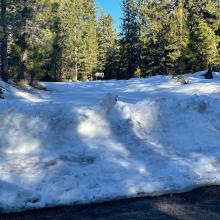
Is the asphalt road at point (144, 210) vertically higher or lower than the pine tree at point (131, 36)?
lower

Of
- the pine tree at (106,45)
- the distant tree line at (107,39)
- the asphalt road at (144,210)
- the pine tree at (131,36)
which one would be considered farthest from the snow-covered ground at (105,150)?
the pine tree at (106,45)

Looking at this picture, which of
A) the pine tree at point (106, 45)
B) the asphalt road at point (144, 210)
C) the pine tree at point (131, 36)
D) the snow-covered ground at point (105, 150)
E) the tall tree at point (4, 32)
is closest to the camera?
the asphalt road at point (144, 210)

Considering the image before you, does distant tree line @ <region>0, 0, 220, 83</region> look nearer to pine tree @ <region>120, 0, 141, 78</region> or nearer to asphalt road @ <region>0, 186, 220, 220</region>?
pine tree @ <region>120, 0, 141, 78</region>

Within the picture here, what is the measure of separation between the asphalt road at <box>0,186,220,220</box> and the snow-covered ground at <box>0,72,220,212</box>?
210 millimetres

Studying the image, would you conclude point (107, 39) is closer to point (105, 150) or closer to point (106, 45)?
point (106, 45)

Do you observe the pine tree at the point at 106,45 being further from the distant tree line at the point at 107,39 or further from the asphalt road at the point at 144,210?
the asphalt road at the point at 144,210

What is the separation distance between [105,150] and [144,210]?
2251mm

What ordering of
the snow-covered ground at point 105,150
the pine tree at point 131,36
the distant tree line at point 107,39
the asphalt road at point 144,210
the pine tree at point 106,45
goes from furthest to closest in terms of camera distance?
the pine tree at point 106,45 < the pine tree at point 131,36 < the distant tree line at point 107,39 < the snow-covered ground at point 105,150 < the asphalt road at point 144,210

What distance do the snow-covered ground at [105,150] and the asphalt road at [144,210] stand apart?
0.69 ft

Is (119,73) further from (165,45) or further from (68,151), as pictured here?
(68,151)

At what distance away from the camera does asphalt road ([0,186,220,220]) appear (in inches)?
227

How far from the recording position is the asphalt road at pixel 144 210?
5.78 meters

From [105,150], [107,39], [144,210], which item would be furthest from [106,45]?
[144,210]

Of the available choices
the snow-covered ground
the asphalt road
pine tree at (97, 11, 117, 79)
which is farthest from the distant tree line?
the asphalt road
